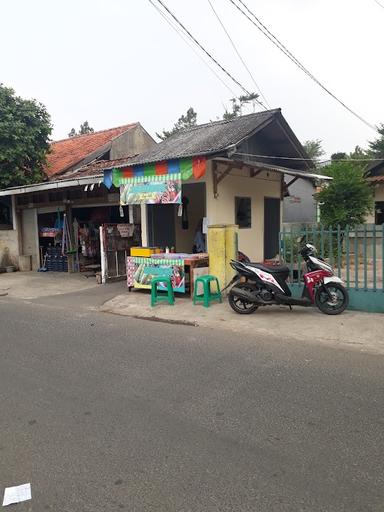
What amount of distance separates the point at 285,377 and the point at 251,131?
6.61 metres

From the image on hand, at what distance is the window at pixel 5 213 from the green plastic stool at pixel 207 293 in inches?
415

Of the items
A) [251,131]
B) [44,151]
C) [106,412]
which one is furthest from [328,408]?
[44,151]

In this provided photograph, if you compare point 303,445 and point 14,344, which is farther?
point 14,344

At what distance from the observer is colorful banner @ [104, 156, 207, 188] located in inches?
349

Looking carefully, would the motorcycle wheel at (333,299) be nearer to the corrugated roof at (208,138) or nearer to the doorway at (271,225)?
the corrugated roof at (208,138)

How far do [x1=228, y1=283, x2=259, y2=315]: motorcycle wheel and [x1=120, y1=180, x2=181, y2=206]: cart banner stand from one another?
2.76 m

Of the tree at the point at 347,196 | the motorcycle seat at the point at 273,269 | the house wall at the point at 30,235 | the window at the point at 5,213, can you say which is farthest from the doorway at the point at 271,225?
the window at the point at 5,213

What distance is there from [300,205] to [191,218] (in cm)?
947

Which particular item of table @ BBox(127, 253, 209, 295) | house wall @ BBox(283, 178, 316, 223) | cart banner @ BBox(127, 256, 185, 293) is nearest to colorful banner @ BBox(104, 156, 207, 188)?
table @ BBox(127, 253, 209, 295)

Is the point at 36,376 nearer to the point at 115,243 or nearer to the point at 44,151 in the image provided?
the point at 115,243

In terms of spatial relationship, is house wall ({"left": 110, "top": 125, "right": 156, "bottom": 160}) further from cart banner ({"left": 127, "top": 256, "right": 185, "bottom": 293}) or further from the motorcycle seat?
the motorcycle seat

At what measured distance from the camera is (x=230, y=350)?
215 inches

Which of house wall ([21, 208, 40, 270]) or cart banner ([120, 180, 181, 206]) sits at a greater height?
cart banner ([120, 180, 181, 206])

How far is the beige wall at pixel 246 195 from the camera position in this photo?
1012 cm
